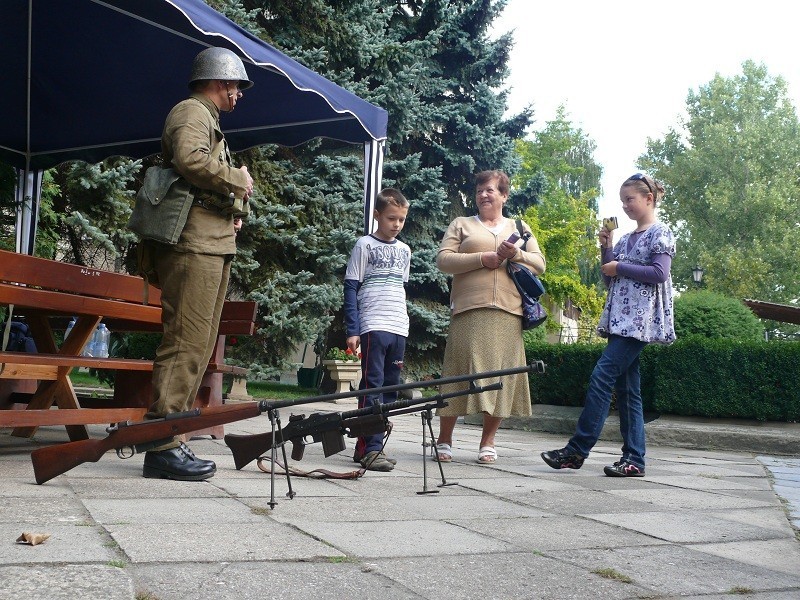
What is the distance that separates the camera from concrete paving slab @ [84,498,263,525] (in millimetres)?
3254

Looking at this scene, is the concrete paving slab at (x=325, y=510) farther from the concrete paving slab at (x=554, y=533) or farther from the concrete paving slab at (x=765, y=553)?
the concrete paving slab at (x=765, y=553)

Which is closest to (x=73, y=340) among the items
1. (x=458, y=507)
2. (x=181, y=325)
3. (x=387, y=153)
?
(x=181, y=325)

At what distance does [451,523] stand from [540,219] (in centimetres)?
2966

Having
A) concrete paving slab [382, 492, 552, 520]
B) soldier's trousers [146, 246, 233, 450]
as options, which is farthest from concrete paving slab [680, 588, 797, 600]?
soldier's trousers [146, 246, 233, 450]

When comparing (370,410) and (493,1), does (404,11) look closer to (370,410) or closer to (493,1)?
(493,1)

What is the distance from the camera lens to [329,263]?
1447 centimetres

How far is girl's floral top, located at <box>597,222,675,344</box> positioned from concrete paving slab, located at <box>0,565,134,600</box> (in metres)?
3.78

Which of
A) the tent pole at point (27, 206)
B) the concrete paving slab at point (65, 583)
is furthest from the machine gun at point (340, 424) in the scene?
the tent pole at point (27, 206)

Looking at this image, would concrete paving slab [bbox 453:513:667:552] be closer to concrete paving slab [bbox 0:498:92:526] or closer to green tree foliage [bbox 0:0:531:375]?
concrete paving slab [bbox 0:498:92:526]

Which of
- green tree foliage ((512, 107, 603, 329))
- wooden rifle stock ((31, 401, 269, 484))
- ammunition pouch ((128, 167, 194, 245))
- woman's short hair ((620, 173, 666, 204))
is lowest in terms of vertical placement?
wooden rifle stock ((31, 401, 269, 484))

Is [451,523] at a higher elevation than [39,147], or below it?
below

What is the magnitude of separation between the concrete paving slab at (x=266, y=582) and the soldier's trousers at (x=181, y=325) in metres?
1.86

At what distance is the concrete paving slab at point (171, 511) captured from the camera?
3254 millimetres

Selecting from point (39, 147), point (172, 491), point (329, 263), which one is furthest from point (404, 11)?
point (172, 491)
